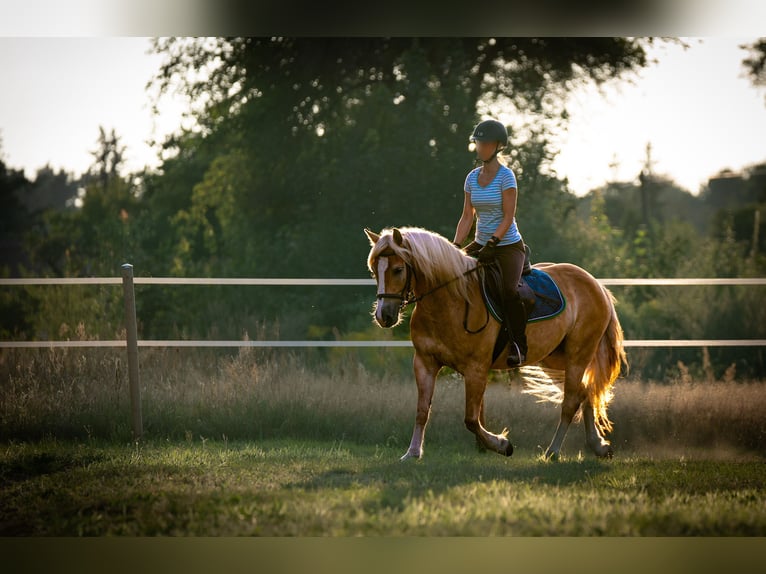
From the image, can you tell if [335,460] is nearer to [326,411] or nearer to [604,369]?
[326,411]

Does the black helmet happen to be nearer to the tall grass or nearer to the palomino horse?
the palomino horse

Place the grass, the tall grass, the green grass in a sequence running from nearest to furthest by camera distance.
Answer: the green grass < the grass < the tall grass

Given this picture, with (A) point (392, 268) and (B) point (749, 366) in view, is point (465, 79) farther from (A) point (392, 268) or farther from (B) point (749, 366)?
(A) point (392, 268)

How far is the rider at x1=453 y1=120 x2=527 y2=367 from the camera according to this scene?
221 inches

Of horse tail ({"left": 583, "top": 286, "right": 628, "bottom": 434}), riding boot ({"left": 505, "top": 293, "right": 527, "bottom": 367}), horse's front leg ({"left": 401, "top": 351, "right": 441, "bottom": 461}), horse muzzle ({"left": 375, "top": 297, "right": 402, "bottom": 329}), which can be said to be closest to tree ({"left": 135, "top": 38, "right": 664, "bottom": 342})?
horse tail ({"left": 583, "top": 286, "right": 628, "bottom": 434})

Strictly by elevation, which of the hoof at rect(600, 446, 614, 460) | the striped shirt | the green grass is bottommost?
the hoof at rect(600, 446, 614, 460)

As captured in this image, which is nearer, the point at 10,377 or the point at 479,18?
the point at 479,18

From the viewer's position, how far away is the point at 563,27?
5.81 m

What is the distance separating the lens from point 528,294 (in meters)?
5.87

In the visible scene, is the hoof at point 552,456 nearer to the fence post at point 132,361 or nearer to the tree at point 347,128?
the fence post at point 132,361

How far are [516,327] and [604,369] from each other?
1121mm

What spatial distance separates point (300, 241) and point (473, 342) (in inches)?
298

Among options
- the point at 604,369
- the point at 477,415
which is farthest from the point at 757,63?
the point at 477,415

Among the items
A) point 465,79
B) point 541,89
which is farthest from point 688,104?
point 465,79
